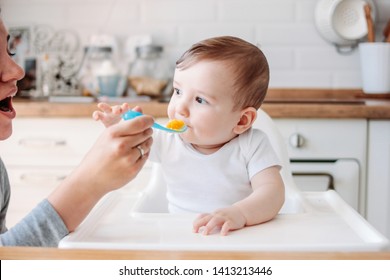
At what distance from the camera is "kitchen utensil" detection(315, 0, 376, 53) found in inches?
58.5

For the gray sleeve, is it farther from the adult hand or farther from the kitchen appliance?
the kitchen appliance

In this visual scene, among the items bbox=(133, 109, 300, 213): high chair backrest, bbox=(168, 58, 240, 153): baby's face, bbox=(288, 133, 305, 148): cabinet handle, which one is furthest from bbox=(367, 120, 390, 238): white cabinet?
bbox=(168, 58, 240, 153): baby's face

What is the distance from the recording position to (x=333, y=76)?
1.51 m

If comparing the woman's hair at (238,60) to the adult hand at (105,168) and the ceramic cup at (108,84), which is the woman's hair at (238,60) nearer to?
the adult hand at (105,168)

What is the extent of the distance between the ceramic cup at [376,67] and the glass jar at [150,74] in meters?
0.46

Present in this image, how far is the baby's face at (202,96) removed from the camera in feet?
1.87

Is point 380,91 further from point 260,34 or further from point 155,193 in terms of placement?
point 155,193

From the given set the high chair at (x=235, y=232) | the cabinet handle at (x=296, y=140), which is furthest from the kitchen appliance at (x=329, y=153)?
the high chair at (x=235, y=232)

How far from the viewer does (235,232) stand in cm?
53

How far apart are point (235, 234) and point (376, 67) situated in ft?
3.12

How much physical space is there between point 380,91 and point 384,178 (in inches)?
9.0

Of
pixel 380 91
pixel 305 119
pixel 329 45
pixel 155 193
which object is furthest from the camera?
pixel 329 45
